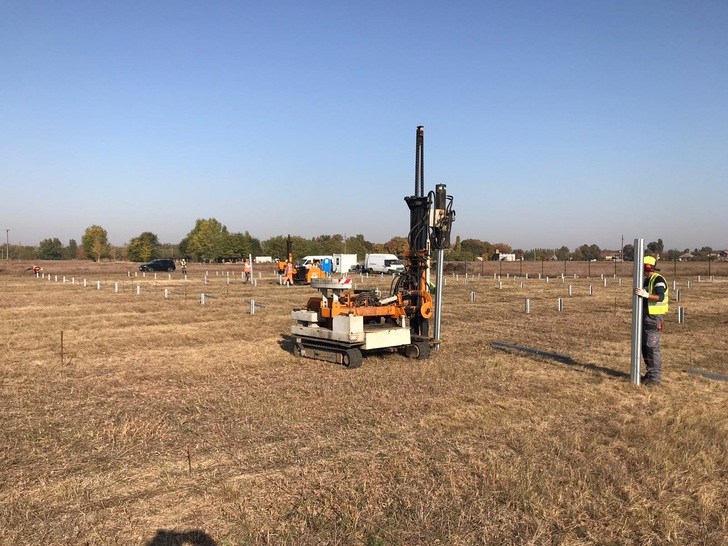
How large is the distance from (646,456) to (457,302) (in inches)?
764

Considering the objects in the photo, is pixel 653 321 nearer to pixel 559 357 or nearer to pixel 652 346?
pixel 652 346

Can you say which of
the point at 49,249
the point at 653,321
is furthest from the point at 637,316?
the point at 49,249

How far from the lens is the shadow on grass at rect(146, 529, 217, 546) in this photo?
4.11 meters

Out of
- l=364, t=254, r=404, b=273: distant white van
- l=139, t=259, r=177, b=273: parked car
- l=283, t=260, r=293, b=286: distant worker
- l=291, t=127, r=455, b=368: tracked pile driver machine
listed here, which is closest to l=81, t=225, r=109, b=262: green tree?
l=139, t=259, r=177, b=273: parked car

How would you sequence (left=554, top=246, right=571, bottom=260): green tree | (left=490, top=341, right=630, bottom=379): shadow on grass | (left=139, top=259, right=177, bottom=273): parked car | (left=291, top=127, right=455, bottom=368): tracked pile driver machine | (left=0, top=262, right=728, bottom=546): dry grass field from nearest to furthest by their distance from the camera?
(left=0, top=262, right=728, bottom=546): dry grass field → (left=490, top=341, right=630, bottom=379): shadow on grass → (left=291, top=127, right=455, bottom=368): tracked pile driver machine → (left=139, top=259, right=177, bottom=273): parked car → (left=554, top=246, right=571, bottom=260): green tree

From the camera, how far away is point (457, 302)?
25.2 metres

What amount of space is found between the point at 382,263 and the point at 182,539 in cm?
5325

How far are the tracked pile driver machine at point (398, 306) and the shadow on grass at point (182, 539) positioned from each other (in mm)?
6588

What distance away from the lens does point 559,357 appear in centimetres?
1197

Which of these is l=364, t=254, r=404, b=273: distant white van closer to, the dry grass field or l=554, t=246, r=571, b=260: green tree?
the dry grass field

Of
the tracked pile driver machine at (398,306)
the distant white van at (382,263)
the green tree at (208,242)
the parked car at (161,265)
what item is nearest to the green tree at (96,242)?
the green tree at (208,242)

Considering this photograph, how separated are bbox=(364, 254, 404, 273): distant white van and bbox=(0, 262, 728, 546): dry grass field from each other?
4326 centimetres

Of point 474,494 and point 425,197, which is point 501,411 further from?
point 425,197

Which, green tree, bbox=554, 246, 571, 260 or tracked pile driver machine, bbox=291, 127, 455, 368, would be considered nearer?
tracked pile driver machine, bbox=291, 127, 455, 368
